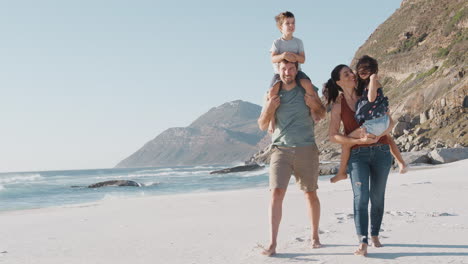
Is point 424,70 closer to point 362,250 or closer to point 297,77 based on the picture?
point 297,77

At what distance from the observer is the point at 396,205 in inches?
280

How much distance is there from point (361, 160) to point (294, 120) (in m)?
0.71

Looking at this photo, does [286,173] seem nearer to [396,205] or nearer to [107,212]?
[396,205]

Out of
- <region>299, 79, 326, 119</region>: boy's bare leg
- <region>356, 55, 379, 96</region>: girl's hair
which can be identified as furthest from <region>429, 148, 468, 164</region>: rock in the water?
<region>299, 79, 326, 119</region>: boy's bare leg

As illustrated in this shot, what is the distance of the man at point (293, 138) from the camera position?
4508mm

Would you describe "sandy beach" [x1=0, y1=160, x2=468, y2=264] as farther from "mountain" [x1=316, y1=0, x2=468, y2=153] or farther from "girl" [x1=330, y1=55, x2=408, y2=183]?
"mountain" [x1=316, y1=0, x2=468, y2=153]

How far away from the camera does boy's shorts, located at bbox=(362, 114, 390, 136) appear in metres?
4.25

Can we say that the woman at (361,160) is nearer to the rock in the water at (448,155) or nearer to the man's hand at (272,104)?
the man's hand at (272,104)

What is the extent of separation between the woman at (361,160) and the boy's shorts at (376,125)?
0.21ft

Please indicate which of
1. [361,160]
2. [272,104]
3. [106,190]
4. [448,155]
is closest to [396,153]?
[361,160]

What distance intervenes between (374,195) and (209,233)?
208cm

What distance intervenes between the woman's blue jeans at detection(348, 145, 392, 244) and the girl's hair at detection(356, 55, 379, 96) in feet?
1.94

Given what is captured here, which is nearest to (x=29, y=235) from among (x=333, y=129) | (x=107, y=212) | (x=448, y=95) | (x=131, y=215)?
(x=131, y=215)

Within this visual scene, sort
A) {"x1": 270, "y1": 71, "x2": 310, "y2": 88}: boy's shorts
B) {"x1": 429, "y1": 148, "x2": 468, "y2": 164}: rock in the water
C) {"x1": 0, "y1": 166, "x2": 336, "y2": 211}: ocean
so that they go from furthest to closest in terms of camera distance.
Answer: {"x1": 429, "y1": 148, "x2": 468, "y2": 164}: rock in the water → {"x1": 0, "y1": 166, "x2": 336, "y2": 211}: ocean → {"x1": 270, "y1": 71, "x2": 310, "y2": 88}: boy's shorts
